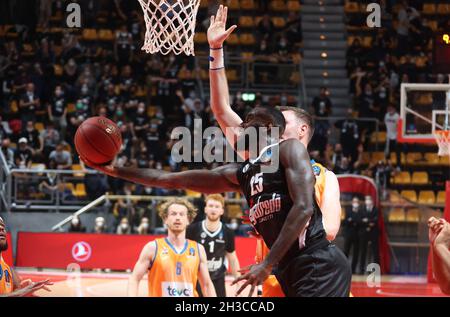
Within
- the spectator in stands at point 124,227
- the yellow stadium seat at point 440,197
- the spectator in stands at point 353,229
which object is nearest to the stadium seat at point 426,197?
the yellow stadium seat at point 440,197

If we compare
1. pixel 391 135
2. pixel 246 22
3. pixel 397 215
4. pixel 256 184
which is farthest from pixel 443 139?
pixel 246 22

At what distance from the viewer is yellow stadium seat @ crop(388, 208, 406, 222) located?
44.8ft

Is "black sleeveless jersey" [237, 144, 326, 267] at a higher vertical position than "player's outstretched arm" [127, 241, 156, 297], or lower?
higher

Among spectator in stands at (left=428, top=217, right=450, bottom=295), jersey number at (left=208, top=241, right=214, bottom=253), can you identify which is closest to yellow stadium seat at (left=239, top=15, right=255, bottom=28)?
jersey number at (left=208, top=241, right=214, bottom=253)

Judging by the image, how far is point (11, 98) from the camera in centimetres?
1761

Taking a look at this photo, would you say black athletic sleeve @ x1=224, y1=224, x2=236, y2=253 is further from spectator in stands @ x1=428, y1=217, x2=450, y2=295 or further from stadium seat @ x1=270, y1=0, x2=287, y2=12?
stadium seat @ x1=270, y1=0, x2=287, y2=12

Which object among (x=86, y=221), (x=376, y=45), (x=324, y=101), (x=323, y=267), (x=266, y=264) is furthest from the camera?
(x=376, y=45)

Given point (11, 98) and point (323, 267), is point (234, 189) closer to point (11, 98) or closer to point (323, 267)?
point (323, 267)

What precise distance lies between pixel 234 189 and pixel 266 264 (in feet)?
2.62

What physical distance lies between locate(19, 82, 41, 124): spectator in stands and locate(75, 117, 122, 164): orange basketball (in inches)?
508

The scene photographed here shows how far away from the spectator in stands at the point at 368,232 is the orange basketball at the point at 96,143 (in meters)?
9.41

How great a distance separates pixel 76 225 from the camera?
13.9m

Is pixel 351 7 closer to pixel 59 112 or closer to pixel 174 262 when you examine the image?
pixel 59 112

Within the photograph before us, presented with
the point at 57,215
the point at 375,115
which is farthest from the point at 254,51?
the point at 57,215
